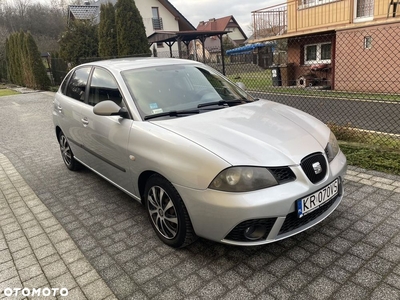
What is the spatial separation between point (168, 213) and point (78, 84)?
251 centimetres

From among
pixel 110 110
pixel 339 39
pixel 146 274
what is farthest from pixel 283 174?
pixel 339 39

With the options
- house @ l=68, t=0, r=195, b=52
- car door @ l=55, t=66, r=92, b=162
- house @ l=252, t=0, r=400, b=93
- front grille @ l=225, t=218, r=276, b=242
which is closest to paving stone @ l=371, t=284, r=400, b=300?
front grille @ l=225, t=218, r=276, b=242

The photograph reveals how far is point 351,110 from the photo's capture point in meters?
8.73

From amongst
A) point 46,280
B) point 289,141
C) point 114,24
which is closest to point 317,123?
point 289,141

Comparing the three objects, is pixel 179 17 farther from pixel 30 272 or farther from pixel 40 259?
pixel 30 272

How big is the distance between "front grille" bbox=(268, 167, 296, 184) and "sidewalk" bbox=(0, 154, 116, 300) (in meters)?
1.44

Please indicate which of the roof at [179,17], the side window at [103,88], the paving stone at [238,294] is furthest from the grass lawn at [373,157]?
the roof at [179,17]

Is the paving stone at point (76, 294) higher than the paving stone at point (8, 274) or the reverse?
the reverse

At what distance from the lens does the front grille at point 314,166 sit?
2426 millimetres

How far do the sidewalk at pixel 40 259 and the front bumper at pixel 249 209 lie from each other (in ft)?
2.82

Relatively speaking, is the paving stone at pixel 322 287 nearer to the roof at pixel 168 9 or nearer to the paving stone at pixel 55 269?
the paving stone at pixel 55 269

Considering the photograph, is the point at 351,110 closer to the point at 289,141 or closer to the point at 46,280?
the point at 289,141

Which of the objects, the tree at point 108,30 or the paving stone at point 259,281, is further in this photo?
the tree at point 108,30

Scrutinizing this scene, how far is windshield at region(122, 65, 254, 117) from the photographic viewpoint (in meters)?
3.15
